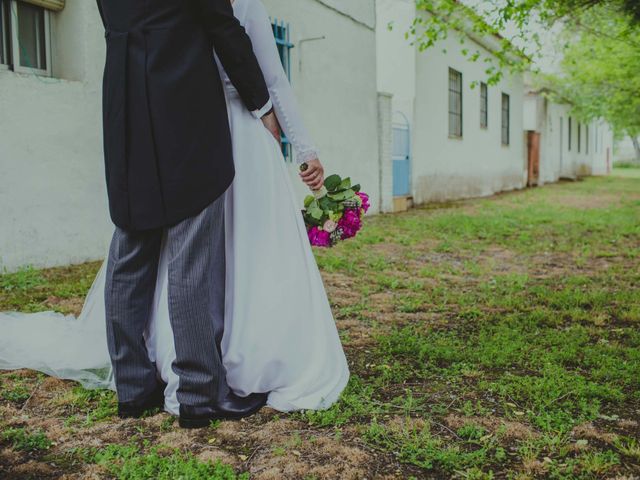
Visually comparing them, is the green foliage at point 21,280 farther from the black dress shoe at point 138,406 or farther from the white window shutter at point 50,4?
the black dress shoe at point 138,406

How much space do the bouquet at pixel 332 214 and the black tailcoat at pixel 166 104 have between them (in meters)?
0.52

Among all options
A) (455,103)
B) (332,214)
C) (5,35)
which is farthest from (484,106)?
(332,214)

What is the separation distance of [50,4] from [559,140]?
86.3ft

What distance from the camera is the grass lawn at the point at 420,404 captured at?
2.15 metres

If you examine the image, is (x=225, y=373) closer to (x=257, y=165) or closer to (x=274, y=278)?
(x=274, y=278)

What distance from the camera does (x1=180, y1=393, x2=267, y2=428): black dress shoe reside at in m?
2.43

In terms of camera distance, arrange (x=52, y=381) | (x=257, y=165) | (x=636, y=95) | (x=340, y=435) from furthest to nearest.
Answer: (x=636, y=95)
(x=52, y=381)
(x=257, y=165)
(x=340, y=435)

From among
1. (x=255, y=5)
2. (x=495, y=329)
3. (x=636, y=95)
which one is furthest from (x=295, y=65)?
(x=636, y=95)

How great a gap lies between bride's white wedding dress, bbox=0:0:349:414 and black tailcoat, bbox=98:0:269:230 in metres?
0.17

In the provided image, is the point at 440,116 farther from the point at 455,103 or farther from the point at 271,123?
the point at 271,123

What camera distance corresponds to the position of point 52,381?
297cm

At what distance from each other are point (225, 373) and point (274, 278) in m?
0.41

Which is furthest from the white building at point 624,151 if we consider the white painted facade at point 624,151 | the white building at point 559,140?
the white building at point 559,140

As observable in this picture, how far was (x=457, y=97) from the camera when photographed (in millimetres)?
16141
